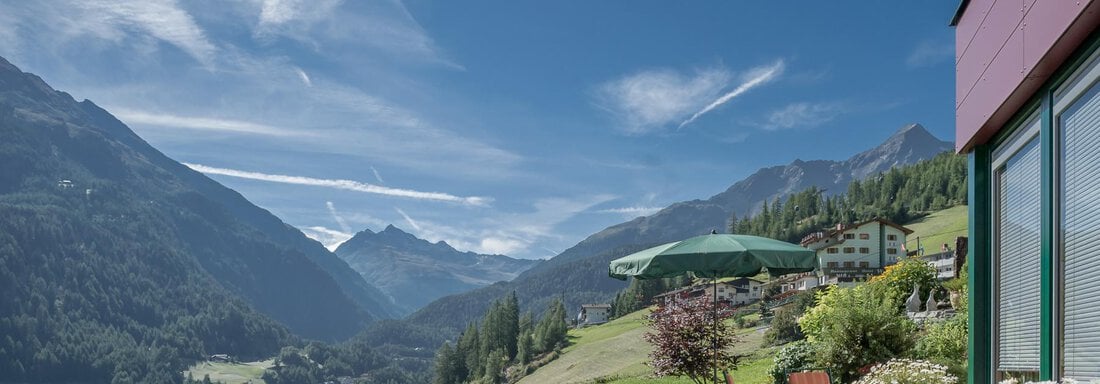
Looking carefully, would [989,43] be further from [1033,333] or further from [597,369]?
[597,369]

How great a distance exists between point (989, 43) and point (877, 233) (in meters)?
81.6

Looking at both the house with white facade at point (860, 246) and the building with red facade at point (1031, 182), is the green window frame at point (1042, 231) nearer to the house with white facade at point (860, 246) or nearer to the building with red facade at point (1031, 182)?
the building with red facade at point (1031, 182)

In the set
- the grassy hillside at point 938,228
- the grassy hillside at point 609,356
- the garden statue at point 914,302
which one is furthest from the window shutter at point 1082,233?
the grassy hillside at point 938,228

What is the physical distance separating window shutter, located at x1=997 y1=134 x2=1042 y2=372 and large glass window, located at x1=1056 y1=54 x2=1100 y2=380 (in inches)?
21.1

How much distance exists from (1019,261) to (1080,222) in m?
1.27

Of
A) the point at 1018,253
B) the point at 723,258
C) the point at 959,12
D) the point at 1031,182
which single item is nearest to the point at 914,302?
the point at 723,258

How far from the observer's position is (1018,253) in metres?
6.16

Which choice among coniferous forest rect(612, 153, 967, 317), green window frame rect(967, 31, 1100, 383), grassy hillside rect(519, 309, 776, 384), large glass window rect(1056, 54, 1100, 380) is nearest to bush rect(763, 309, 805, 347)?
grassy hillside rect(519, 309, 776, 384)

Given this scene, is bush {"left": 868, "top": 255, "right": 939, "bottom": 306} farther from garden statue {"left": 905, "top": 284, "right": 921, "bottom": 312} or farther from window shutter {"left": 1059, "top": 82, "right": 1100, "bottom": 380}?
window shutter {"left": 1059, "top": 82, "right": 1100, "bottom": 380}

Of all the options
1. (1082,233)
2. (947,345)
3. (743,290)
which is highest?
(1082,233)

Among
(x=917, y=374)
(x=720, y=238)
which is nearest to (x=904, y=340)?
(x=720, y=238)

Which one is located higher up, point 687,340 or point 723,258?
point 723,258

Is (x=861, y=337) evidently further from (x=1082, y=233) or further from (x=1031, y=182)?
(x=1082, y=233)

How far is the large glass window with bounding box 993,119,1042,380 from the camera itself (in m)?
5.76
